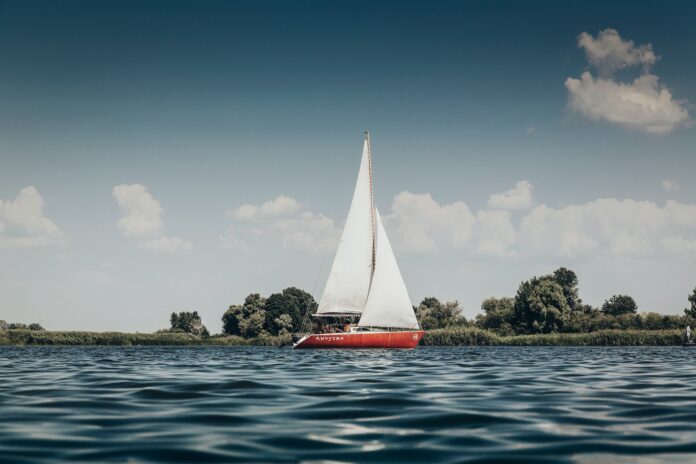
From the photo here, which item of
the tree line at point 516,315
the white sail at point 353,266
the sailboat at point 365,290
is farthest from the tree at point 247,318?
the white sail at point 353,266

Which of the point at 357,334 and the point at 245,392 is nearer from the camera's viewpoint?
the point at 245,392

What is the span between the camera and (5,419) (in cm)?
1121

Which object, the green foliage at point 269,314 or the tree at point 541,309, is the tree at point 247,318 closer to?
the green foliage at point 269,314

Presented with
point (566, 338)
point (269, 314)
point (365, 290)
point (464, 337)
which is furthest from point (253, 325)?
point (365, 290)

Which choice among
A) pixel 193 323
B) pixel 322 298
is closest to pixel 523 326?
pixel 322 298

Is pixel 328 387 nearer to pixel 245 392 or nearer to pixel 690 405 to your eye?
pixel 245 392

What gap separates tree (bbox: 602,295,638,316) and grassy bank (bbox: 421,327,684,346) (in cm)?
7745

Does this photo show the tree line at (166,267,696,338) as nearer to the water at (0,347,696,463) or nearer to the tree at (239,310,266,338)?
the tree at (239,310,266,338)

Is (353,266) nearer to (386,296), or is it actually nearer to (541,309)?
(386,296)

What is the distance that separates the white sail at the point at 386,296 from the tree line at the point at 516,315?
50.4 meters

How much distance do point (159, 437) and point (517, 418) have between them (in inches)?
235

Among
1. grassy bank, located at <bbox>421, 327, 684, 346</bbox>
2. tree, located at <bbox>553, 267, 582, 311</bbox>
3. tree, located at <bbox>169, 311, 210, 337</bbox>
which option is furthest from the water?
tree, located at <bbox>169, 311, 210, 337</bbox>

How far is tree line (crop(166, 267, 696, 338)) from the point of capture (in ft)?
324

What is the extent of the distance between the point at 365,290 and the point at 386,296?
123 inches
